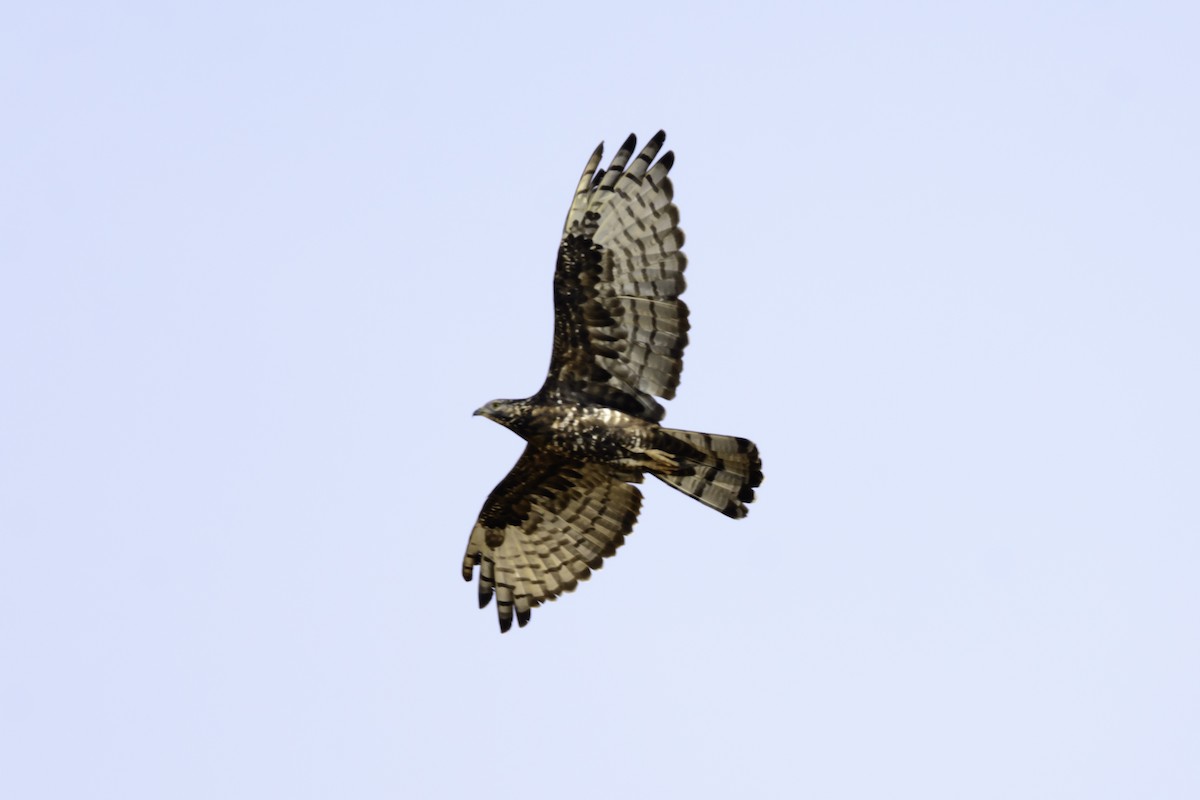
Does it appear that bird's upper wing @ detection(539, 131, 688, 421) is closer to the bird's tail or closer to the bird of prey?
the bird of prey

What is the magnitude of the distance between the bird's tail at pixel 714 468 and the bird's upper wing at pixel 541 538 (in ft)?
3.59

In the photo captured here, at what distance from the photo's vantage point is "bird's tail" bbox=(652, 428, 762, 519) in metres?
16.8

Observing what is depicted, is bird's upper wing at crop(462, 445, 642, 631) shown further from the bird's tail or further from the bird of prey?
the bird's tail

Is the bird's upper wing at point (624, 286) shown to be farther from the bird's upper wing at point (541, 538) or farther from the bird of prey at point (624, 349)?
the bird's upper wing at point (541, 538)

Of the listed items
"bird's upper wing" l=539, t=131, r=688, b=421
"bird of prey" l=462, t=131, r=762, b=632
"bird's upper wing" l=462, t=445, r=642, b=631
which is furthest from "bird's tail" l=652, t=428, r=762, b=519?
"bird's upper wing" l=462, t=445, r=642, b=631

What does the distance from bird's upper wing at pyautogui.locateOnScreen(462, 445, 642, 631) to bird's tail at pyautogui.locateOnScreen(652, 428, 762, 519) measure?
3.59 feet

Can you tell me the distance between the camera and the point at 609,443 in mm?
16859

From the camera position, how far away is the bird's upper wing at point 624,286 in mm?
16844

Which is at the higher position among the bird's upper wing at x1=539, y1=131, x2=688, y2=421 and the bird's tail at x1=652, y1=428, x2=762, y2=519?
the bird's upper wing at x1=539, y1=131, x2=688, y2=421

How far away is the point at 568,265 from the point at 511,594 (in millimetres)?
3195

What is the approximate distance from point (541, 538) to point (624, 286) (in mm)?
2677

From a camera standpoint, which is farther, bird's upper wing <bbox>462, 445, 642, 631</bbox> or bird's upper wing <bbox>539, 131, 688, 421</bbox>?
bird's upper wing <bbox>462, 445, 642, 631</bbox>

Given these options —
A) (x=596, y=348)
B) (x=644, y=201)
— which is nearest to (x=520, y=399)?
(x=596, y=348)

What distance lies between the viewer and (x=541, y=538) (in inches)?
720
